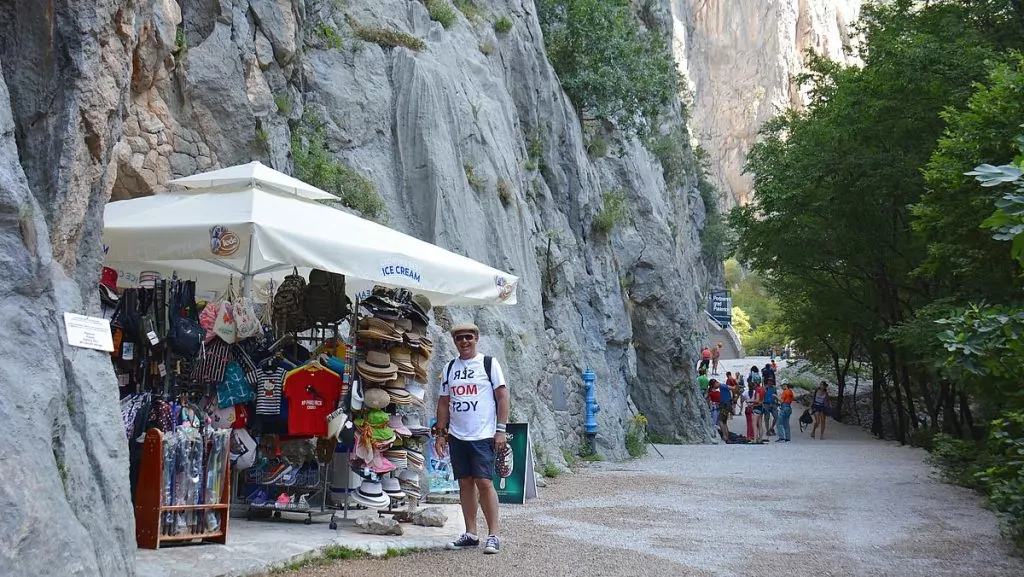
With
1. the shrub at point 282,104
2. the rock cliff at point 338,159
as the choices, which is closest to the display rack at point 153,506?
the rock cliff at point 338,159

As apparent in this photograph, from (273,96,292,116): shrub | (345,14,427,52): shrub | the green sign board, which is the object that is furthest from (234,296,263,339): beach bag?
(345,14,427,52): shrub

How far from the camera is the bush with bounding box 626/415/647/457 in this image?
22328mm

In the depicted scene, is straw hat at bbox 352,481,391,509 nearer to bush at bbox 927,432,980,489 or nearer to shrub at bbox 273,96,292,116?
shrub at bbox 273,96,292,116

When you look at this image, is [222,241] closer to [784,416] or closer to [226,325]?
[226,325]

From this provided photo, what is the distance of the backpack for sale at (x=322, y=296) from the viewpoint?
935 centimetres

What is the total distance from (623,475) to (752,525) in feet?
20.4

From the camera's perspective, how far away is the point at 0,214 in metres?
4.48

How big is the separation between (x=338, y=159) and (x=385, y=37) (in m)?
3.66

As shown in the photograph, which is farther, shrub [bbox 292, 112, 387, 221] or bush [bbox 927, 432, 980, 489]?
shrub [bbox 292, 112, 387, 221]

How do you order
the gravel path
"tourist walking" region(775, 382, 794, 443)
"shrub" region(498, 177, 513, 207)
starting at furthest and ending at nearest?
"tourist walking" region(775, 382, 794, 443) < "shrub" region(498, 177, 513, 207) < the gravel path

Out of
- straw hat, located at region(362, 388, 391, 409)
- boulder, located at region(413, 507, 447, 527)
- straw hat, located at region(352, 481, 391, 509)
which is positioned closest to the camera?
straw hat, located at region(362, 388, 391, 409)

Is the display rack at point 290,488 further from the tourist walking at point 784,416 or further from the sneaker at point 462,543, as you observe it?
the tourist walking at point 784,416

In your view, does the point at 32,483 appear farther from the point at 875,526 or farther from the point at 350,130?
the point at 350,130

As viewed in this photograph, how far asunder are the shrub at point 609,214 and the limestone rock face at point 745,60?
74.1 meters
